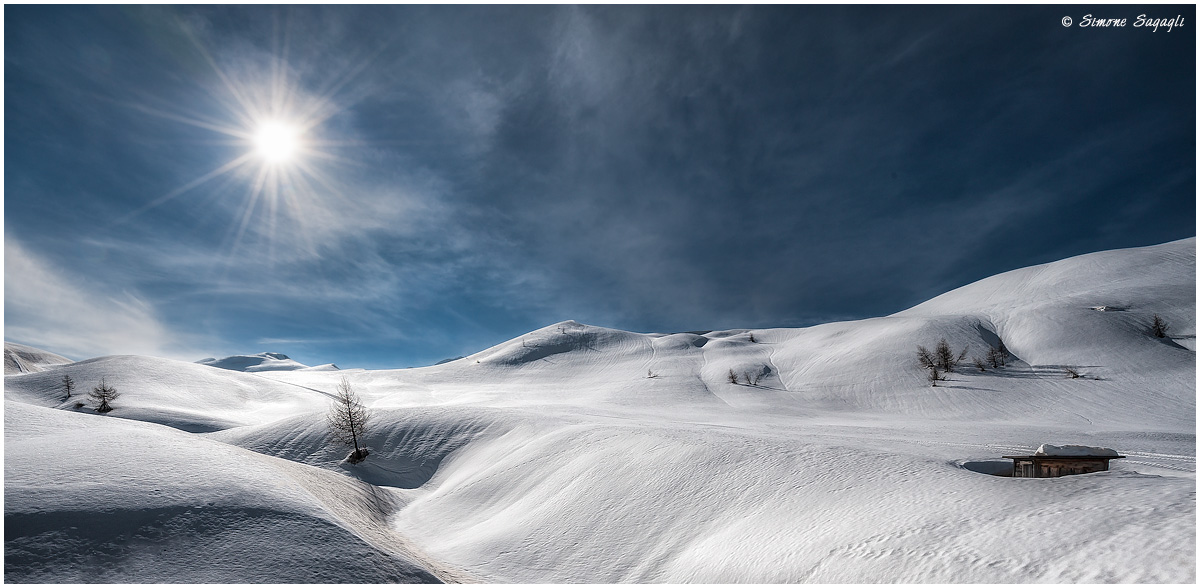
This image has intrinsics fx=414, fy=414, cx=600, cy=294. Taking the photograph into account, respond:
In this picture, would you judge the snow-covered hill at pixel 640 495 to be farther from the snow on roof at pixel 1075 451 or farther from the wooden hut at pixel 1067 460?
the snow on roof at pixel 1075 451

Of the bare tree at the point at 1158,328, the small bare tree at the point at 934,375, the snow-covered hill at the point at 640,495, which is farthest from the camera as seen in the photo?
the bare tree at the point at 1158,328

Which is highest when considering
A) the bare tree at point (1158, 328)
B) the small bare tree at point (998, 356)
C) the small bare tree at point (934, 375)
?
the bare tree at point (1158, 328)

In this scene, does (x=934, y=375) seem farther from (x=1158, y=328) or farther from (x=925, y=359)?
(x=1158, y=328)

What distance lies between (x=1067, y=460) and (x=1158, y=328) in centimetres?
5113

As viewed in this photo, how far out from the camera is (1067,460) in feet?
35.8

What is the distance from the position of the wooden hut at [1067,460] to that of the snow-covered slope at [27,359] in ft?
445

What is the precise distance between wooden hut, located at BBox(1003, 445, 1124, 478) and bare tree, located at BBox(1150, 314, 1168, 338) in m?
49.1

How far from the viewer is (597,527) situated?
11.7 meters

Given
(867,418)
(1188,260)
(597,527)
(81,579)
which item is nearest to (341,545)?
(81,579)

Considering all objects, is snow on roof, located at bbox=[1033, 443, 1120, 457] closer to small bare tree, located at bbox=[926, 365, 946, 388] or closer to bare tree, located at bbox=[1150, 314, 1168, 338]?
small bare tree, located at bbox=[926, 365, 946, 388]

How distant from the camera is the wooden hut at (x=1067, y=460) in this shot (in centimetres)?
1081

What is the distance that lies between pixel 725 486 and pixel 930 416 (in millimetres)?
28696

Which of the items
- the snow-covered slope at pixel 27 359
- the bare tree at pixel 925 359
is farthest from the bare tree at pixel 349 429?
the snow-covered slope at pixel 27 359

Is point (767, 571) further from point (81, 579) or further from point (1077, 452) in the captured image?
point (81, 579)
